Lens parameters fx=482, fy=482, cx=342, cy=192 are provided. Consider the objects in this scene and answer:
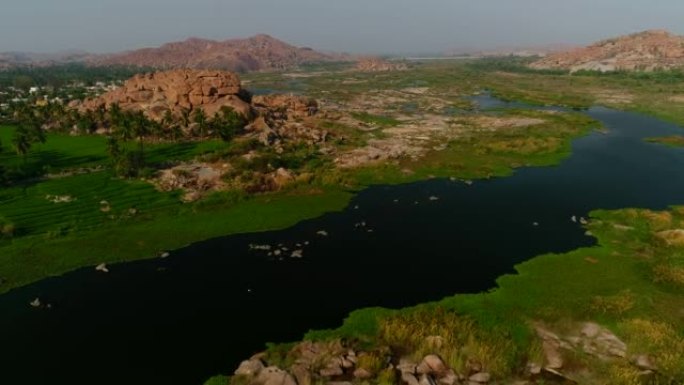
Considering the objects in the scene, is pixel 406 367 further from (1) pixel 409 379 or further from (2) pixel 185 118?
(2) pixel 185 118

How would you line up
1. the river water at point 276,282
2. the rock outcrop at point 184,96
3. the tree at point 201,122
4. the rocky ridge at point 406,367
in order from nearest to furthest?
the rocky ridge at point 406,367 → the river water at point 276,282 → the tree at point 201,122 → the rock outcrop at point 184,96

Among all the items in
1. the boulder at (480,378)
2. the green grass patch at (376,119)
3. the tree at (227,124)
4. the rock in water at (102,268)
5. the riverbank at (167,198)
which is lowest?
the boulder at (480,378)

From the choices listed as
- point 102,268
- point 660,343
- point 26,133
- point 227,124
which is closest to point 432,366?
point 660,343

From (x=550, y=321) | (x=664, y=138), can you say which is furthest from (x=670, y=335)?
(x=664, y=138)

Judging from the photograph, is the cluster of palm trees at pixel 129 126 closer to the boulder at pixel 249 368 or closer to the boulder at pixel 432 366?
the boulder at pixel 249 368

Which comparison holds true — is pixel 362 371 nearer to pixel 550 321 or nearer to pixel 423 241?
pixel 550 321

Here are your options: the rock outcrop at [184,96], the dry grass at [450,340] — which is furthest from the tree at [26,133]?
the dry grass at [450,340]
